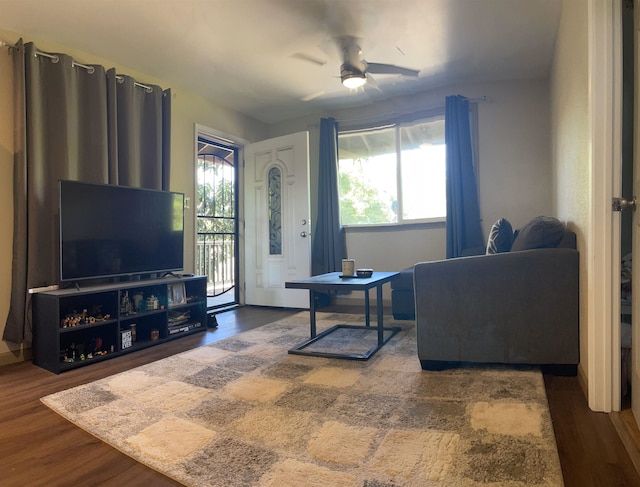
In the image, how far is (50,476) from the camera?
1348 millimetres

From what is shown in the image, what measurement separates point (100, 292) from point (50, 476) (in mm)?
1651

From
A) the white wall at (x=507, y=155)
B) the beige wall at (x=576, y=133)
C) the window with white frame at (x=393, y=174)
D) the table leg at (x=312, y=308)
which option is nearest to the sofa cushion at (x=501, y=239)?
the beige wall at (x=576, y=133)

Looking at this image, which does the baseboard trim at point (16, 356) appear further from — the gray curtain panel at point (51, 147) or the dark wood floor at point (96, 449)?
the dark wood floor at point (96, 449)

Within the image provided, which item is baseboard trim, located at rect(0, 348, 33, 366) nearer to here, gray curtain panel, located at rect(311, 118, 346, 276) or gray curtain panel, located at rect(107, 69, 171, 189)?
gray curtain panel, located at rect(107, 69, 171, 189)

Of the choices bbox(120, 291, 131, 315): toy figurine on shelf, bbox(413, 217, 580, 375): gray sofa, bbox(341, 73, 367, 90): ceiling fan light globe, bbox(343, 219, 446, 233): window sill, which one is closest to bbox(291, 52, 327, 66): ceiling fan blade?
bbox(341, 73, 367, 90): ceiling fan light globe

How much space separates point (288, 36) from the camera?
313 centimetres

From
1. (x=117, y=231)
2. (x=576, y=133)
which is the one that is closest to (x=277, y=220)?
(x=117, y=231)

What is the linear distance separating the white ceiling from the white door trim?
4.36 ft

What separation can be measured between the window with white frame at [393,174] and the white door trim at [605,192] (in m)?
2.80

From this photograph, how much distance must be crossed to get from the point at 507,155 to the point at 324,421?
12.1 ft

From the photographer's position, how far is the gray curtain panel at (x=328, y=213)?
4875 mm

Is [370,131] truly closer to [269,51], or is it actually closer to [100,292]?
[269,51]

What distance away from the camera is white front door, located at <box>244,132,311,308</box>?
4.66 m

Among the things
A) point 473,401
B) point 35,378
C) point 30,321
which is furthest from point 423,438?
point 30,321
